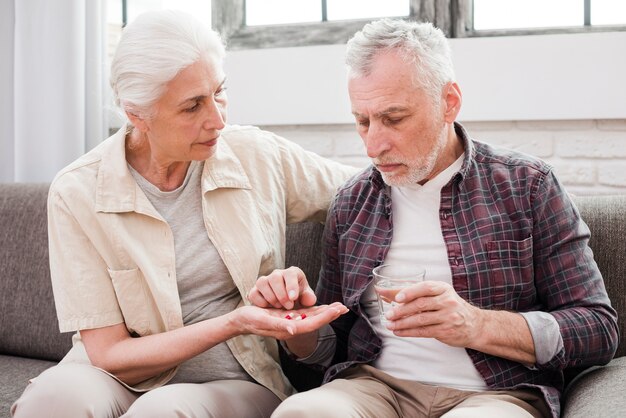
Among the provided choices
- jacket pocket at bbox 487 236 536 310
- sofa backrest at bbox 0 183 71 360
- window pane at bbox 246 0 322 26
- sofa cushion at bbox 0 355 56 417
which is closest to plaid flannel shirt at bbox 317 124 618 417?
jacket pocket at bbox 487 236 536 310

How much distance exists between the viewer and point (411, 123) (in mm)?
1600

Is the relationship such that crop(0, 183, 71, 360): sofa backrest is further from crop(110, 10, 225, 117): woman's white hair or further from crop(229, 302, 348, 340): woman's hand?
crop(229, 302, 348, 340): woman's hand

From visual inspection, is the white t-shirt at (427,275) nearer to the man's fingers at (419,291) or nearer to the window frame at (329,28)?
the man's fingers at (419,291)

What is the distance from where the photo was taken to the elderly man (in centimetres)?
149

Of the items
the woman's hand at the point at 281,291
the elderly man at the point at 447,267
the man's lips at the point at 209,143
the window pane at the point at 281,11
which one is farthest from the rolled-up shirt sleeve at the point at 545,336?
the window pane at the point at 281,11

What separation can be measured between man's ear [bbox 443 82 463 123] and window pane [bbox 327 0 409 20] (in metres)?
0.99

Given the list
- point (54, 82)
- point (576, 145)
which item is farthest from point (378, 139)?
point (54, 82)

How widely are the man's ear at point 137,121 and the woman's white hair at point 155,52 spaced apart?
0.08 feet

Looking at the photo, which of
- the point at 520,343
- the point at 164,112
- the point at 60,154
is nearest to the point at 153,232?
the point at 164,112

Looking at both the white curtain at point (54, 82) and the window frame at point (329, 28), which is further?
the white curtain at point (54, 82)

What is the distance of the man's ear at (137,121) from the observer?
1713 mm

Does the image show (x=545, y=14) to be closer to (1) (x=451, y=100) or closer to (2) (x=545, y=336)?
(1) (x=451, y=100)

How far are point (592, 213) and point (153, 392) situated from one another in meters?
1.06

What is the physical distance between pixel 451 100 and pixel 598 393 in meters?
0.66
